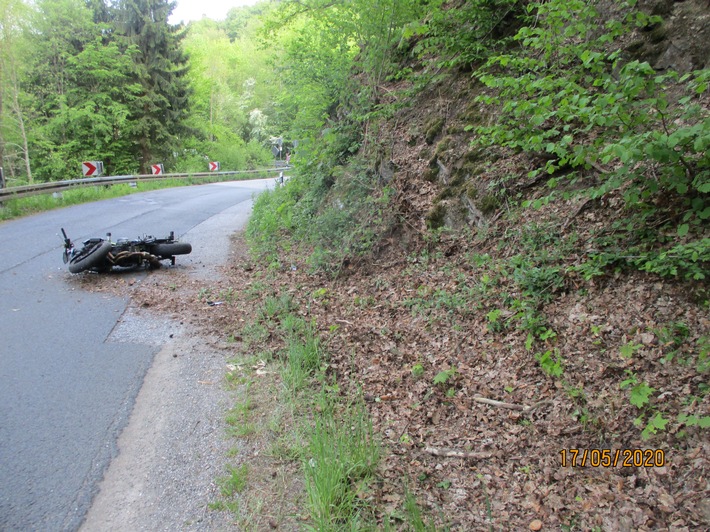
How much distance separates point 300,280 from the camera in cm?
788

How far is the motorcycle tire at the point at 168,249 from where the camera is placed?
8.89 metres

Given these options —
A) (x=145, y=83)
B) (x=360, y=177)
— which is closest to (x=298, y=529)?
(x=360, y=177)

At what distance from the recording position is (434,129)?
8203mm

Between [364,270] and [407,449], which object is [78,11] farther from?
[407,449]

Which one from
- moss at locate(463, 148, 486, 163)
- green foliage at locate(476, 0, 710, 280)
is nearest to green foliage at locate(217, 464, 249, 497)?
green foliage at locate(476, 0, 710, 280)

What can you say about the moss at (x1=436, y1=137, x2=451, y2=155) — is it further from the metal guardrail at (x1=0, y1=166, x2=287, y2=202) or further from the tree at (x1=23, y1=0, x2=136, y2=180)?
the tree at (x1=23, y1=0, x2=136, y2=180)

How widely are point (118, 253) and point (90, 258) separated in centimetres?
58

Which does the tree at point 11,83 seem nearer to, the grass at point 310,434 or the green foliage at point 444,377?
the grass at point 310,434

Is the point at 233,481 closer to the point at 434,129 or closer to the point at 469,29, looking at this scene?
A: the point at 434,129

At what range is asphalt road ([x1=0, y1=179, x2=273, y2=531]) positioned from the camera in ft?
10.4

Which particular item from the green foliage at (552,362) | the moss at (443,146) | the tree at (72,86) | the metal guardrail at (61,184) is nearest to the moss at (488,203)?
the moss at (443,146)

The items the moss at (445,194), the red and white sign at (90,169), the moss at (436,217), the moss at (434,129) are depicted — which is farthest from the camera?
the red and white sign at (90,169)

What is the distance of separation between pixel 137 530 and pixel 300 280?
5.21m

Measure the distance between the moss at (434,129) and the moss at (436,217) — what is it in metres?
1.80
